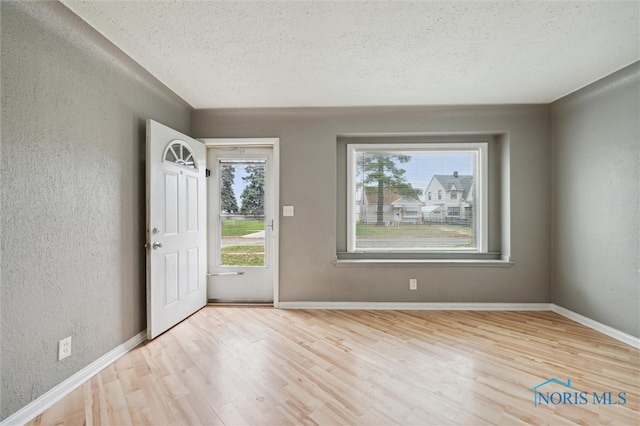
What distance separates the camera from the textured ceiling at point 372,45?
1.57 metres

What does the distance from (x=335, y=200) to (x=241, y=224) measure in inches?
48.6

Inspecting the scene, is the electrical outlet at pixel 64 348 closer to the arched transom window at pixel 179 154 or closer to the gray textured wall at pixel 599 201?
the arched transom window at pixel 179 154

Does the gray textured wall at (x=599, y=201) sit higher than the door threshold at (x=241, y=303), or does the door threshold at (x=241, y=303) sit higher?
the gray textured wall at (x=599, y=201)

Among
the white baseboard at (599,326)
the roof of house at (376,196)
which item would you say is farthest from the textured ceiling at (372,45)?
the white baseboard at (599,326)

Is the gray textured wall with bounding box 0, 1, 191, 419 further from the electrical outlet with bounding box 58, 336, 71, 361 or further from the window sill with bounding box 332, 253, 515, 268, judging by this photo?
the window sill with bounding box 332, 253, 515, 268

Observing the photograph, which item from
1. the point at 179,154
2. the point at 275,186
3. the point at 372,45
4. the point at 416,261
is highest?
the point at 372,45

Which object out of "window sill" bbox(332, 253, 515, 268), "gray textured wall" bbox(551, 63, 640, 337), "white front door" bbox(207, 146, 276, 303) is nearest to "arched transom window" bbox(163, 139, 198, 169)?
"white front door" bbox(207, 146, 276, 303)

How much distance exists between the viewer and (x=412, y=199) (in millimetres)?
3357

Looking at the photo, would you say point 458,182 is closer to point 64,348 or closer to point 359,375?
point 359,375

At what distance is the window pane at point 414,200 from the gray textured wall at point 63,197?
2397 millimetres

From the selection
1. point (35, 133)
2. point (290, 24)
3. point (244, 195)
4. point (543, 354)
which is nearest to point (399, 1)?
point (290, 24)

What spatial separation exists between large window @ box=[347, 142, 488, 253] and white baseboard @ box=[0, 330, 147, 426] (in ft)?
7.90

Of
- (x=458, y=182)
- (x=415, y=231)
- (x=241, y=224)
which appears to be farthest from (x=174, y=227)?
(x=458, y=182)

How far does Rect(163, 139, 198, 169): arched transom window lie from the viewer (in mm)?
2545
